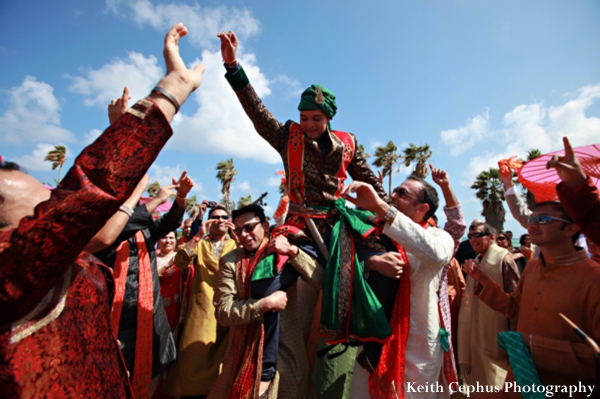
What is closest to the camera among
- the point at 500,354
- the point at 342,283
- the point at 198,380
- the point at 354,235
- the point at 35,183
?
the point at 35,183

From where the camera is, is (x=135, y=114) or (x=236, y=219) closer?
(x=135, y=114)

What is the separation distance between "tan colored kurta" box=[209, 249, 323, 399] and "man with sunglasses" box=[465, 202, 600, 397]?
1473mm

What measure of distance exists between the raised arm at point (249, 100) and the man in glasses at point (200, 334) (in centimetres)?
185

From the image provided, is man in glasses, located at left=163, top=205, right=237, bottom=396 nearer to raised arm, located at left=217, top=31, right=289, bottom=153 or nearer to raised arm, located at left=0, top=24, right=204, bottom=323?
raised arm, located at left=217, top=31, right=289, bottom=153

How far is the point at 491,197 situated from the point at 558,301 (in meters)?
23.7

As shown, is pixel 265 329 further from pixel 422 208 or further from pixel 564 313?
pixel 564 313

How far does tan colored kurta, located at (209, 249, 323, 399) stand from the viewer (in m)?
2.57

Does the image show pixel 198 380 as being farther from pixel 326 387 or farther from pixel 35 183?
pixel 35 183

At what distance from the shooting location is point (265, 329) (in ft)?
8.61

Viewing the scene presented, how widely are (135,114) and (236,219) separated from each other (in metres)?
2.49

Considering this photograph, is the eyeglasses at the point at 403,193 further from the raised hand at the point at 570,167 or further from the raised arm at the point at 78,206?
the raised arm at the point at 78,206

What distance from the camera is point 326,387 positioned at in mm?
2846

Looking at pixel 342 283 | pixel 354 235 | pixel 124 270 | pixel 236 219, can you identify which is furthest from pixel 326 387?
pixel 124 270

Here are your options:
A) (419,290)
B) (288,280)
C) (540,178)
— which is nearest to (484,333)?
(540,178)
